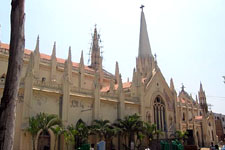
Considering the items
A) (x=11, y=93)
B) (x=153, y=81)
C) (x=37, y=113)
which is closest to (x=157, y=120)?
(x=153, y=81)

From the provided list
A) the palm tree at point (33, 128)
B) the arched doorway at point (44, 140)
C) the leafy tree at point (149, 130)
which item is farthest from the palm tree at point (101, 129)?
the palm tree at point (33, 128)

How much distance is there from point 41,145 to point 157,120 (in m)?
17.5

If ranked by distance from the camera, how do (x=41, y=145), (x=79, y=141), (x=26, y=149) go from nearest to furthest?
1. (x=26, y=149)
2. (x=41, y=145)
3. (x=79, y=141)

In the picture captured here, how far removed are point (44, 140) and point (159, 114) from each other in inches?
699

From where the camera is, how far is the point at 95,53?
47656 millimetres

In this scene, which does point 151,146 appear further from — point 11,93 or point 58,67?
→ point 11,93

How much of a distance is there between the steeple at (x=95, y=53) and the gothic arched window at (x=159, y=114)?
14495 millimetres

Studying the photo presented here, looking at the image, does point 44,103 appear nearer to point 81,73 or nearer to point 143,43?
point 81,73

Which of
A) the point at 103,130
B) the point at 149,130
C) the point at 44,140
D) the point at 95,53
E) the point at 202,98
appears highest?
the point at 95,53

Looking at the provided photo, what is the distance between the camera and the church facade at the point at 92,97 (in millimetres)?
19859

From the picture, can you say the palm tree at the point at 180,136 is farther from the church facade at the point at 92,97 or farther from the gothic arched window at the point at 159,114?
the gothic arched window at the point at 159,114

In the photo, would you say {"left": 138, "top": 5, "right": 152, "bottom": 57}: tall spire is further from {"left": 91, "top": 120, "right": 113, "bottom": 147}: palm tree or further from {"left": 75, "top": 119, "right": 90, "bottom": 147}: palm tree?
{"left": 75, "top": 119, "right": 90, "bottom": 147}: palm tree

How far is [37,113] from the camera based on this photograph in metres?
20.0

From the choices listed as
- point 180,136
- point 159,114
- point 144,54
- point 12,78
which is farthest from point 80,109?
point 144,54
